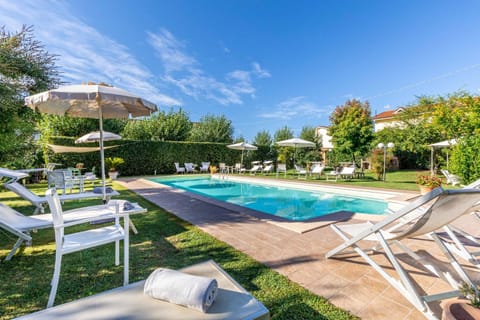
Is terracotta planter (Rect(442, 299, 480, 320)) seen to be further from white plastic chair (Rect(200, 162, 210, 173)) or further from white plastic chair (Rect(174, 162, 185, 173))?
white plastic chair (Rect(200, 162, 210, 173))

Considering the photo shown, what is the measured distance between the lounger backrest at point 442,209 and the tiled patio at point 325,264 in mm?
619

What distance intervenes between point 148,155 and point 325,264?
15326mm

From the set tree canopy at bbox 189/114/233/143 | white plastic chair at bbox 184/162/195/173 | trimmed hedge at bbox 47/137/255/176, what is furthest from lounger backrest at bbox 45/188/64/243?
tree canopy at bbox 189/114/233/143

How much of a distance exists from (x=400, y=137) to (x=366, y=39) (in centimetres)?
881

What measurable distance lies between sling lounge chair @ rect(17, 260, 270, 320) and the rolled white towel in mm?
34

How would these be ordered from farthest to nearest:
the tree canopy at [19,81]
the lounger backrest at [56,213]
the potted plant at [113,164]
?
the potted plant at [113,164], the tree canopy at [19,81], the lounger backrest at [56,213]

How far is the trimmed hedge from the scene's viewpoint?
13422 millimetres

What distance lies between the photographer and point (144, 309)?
1.46 meters

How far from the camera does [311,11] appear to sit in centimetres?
A: 1467

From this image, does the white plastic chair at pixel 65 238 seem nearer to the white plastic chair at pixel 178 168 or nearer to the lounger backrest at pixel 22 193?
the lounger backrest at pixel 22 193

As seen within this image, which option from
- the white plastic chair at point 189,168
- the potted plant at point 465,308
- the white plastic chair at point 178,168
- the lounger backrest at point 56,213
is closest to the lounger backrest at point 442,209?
the potted plant at point 465,308

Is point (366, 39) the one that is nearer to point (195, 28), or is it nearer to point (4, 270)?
point (195, 28)

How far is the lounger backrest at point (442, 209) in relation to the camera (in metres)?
1.80

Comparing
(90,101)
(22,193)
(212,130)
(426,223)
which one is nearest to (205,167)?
(212,130)
